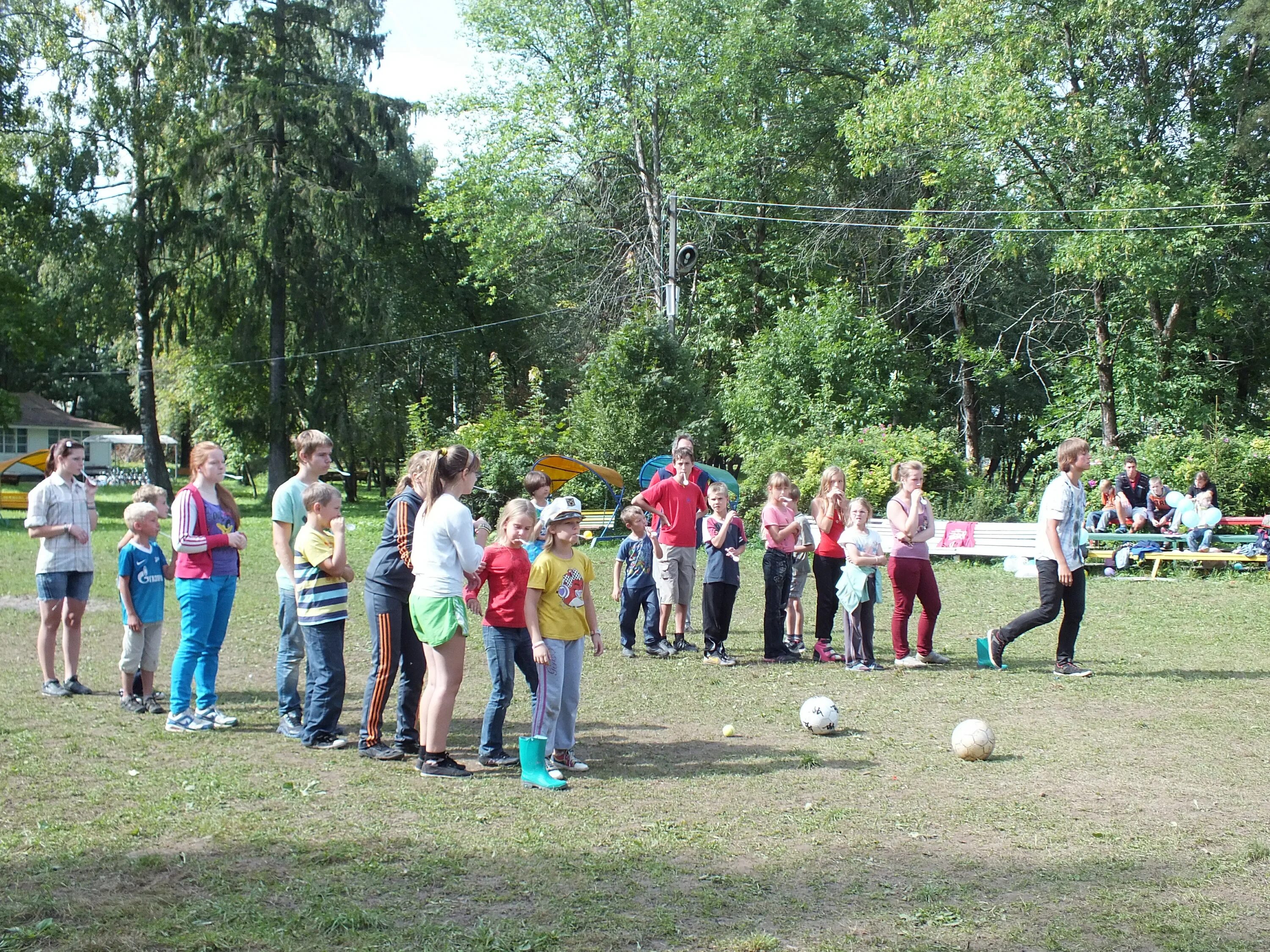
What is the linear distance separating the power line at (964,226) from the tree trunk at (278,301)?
11.5 meters

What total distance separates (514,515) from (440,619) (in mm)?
762

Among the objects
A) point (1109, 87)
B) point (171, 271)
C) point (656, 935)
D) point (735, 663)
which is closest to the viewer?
point (656, 935)

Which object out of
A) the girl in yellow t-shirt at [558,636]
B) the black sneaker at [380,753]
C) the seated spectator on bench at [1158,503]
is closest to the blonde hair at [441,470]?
the girl in yellow t-shirt at [558,636]

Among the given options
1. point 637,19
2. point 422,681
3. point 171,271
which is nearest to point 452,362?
point 171,271

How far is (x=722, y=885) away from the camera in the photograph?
4.43 metres

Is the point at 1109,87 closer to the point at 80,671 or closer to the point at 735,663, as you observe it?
the point at 735,663

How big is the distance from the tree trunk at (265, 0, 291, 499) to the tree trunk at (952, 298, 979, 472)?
1864 cm

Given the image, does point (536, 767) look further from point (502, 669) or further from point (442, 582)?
point (442, 582)

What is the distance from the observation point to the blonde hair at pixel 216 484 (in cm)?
697

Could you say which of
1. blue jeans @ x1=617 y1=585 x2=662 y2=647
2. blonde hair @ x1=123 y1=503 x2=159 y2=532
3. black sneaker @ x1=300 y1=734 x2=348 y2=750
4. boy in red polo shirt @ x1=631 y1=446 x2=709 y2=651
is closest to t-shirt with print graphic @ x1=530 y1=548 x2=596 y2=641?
black sneaker @ x1=300 y1=734 x2=348 y2=750

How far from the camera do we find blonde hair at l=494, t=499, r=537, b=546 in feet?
20.2

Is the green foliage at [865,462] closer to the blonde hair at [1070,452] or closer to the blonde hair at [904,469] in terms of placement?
the blonde hair at [904,469]

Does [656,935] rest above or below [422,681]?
below

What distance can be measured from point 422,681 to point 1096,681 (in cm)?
529
